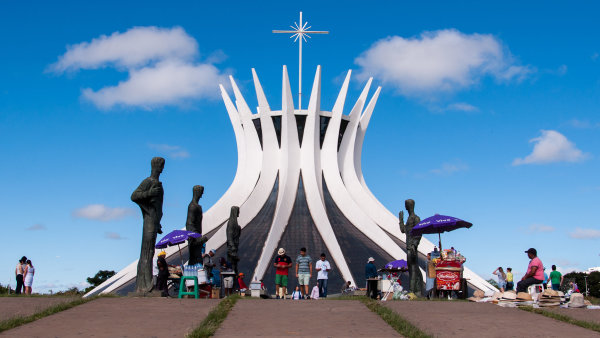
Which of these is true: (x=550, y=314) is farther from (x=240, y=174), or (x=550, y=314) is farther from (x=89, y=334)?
(x=240, y=174)

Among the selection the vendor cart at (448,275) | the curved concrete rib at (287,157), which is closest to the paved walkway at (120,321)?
the vendor cart at (448,275)

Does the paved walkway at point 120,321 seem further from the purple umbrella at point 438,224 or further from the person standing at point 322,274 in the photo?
the purple umbrella at point 438,224

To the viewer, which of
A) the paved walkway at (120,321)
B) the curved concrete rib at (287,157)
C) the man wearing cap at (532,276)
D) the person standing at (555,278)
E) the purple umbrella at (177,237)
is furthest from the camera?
the curved concrete rib at (287,157)

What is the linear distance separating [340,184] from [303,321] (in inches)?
791

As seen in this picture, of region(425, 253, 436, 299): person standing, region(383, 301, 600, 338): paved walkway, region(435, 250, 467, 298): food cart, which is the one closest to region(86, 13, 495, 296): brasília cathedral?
region(425, 253, 436, 299): person standing

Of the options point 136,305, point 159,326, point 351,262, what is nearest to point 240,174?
point 351,262

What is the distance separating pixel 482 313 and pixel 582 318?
1147mm

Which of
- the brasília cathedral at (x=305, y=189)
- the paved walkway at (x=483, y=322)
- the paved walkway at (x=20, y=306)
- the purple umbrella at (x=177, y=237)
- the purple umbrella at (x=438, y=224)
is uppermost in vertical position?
the brasília cathedral at (x=305, y=189)

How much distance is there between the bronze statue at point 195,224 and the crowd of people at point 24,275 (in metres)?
4.69

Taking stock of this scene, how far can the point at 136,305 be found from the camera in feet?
25.8

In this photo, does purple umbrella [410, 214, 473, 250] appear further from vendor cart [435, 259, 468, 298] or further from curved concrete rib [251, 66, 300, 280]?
curved concrete rib [251, 66, 300, 280]

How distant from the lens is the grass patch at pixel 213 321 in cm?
556

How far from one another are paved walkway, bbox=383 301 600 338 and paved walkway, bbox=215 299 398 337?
0.50m

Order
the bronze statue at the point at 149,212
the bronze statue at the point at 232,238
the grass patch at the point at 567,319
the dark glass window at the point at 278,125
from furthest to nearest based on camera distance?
1. the dark glass window at the point at 278,125
2. the bronze statue at the point at 232,238
3. the bronze statue at the point at 149,212
4. the grass patch at the point at 567,319
